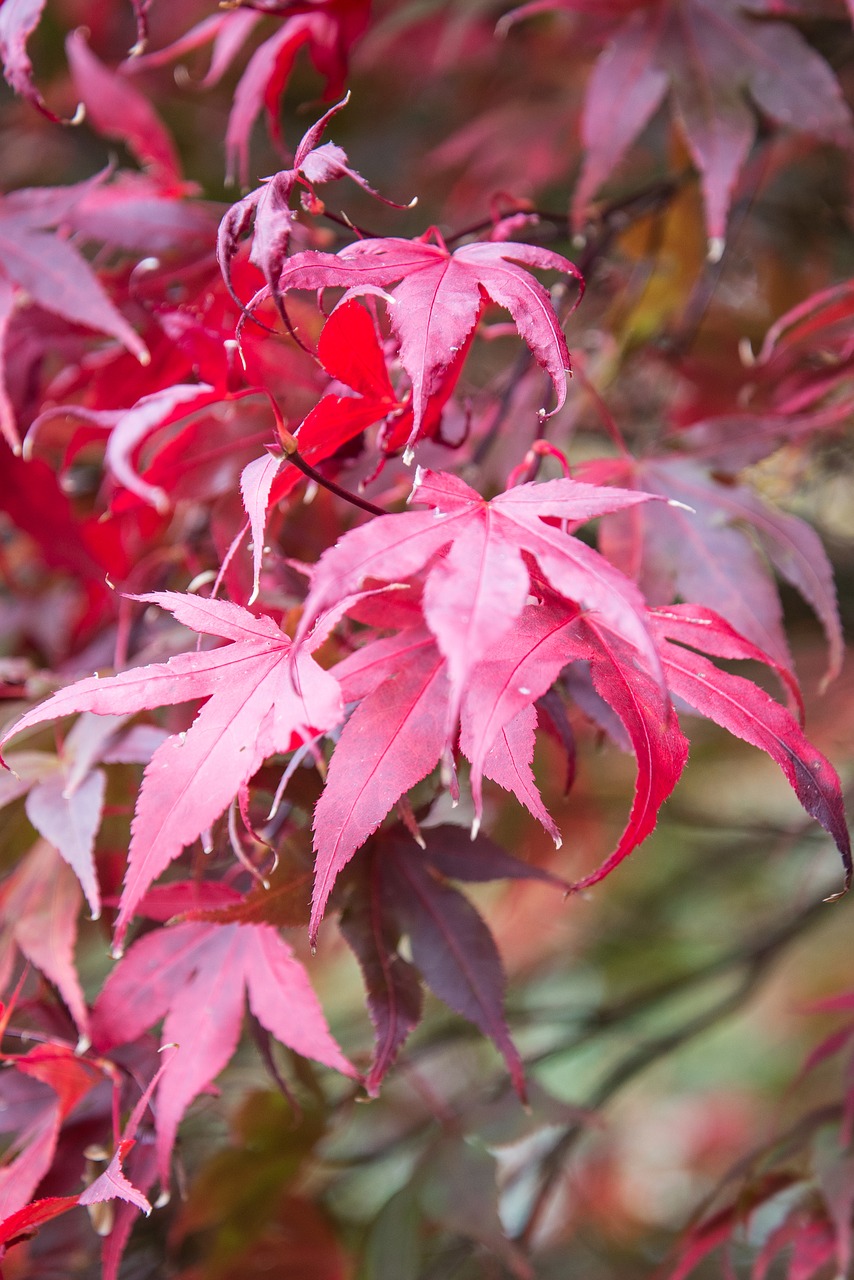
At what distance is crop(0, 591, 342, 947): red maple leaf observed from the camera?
391mm

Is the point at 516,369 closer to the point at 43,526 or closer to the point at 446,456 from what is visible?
the point at 446,456

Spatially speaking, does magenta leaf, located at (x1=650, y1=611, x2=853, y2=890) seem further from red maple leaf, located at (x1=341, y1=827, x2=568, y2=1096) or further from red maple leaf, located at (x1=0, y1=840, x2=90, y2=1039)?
red maple leaf, located at (x1=0, y1=840, x2=90, y2=1039)

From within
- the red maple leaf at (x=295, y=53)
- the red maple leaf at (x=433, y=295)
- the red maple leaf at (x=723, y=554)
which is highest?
the red maple leaf at (x=295, y=53)

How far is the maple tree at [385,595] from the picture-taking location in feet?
1.30

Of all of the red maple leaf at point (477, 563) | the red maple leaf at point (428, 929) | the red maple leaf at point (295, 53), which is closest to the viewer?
the red maple leaf at point (477, 563)

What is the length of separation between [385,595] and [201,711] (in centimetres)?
9

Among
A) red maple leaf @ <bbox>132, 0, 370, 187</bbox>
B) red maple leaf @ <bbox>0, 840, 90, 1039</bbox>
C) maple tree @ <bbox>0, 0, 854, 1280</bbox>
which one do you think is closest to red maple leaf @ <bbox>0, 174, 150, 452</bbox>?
maple tree @ <bbox>0, 0, 854, 1280</bbox>

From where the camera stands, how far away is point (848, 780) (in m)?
1.17

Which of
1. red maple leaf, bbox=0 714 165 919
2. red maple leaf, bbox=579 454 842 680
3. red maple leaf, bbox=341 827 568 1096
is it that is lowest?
red maple leaf, bbox=341 827 568 1096

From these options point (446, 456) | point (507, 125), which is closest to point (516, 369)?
point (446, 456)

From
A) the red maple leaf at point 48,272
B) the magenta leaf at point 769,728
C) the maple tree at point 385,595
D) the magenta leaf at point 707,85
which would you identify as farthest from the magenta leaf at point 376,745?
the magenta leaf at point 707,85

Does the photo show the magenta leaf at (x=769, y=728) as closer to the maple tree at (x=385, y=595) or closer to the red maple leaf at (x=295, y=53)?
the maple tree at (x=385, y=595)

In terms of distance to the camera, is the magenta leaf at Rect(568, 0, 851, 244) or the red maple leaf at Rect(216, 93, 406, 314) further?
the magenta leaf at Rect(568, 0, 851, 244)

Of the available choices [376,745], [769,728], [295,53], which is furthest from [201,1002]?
[295,53]
